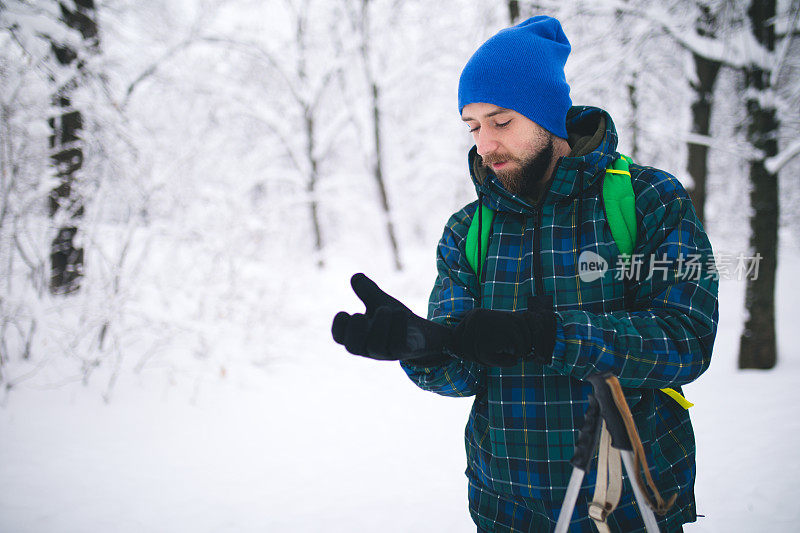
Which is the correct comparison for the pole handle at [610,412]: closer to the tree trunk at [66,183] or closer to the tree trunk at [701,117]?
the tree trunk at [66,183]

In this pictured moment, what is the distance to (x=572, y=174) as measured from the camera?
1181 millimetres

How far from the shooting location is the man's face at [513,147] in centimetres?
127

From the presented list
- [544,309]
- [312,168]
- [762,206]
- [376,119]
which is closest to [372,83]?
[376,119]

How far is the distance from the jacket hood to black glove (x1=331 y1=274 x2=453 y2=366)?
479 millimetres

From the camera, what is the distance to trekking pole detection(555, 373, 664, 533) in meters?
0.96

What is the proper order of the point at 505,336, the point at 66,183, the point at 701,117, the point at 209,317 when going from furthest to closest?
the point at 701,117, the point at 209,317, the point at 66,183, the point at 505,336

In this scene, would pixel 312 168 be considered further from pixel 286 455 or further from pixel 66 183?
pixel 286 455

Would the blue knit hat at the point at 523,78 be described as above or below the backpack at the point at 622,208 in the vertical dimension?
above

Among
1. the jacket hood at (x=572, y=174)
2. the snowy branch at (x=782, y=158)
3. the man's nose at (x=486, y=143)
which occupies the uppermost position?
the snowy branch at (x=782, y=158)

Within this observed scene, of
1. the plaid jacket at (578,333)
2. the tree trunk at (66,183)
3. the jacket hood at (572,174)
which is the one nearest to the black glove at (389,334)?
the plaid jacket at (578,333)

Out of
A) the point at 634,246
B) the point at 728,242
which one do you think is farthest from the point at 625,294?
the point at 728,242

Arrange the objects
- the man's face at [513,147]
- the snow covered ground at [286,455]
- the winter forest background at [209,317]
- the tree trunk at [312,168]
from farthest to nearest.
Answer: the tree trunk at [312,168], the winter forest background at [209,317], the snow covered ground at [286,455], the man's face at [513,147]

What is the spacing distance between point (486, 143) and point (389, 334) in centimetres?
70

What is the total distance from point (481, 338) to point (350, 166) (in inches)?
679
